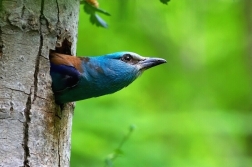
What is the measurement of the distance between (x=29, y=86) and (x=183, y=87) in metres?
8.14

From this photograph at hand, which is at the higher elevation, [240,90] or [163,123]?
[240,90]

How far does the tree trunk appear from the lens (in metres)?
3.69

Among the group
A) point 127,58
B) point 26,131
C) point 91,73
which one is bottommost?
point 26,131

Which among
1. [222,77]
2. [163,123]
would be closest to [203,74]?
[222,77]

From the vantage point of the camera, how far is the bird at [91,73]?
4.01 m

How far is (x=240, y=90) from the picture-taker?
11.6 meters

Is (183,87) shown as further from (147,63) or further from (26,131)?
(26,131)

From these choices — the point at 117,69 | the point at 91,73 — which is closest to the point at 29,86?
the point at 91,73

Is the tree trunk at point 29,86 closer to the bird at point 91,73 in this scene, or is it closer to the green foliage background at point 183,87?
the bird at point 91,73

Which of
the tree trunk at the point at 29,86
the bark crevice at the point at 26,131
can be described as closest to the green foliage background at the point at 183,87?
the tree trunk at the point at 29,86

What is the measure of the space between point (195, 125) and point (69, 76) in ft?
19.4

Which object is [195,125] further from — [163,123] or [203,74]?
[203,74]

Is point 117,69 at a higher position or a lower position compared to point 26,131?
higher

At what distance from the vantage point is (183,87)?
463 inches
